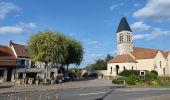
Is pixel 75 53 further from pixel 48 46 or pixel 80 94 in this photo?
pixel 80 94

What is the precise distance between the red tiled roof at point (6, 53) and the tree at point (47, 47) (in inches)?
273

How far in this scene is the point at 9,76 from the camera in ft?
141

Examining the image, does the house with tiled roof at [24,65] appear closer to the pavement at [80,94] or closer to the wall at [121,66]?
the pavement at [80,94]

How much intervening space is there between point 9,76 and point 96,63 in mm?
45294

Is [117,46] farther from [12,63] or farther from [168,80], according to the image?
[12,63]

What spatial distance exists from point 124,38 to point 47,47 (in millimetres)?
51127

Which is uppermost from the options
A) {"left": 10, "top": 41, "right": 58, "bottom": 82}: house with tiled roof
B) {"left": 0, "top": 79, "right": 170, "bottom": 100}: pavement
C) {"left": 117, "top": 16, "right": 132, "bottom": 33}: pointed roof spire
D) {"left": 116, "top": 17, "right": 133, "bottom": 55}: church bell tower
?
{"left": 117, "top": 16, "right": 132, "bottom": 33}: pointed roof spire

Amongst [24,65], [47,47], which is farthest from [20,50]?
[47,47]

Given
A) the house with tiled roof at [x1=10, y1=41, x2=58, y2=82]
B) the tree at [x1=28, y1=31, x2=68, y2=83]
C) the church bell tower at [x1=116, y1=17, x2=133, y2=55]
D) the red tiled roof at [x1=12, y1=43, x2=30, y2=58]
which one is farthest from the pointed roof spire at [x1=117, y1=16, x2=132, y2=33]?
the tree at [x1=28, y1=31, x2=68, y2=83]

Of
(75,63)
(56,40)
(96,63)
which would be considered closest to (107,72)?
(96,63)

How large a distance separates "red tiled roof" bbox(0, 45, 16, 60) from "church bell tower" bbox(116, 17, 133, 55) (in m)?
45.6

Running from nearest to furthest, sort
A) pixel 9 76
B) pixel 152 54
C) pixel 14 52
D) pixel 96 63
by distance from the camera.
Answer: pixel 9 76, pixel 14 52, pixel 152 54, pixel 96 63

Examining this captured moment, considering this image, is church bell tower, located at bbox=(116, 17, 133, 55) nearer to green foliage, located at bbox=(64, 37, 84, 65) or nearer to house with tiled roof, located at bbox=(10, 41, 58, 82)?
green foliage, located at bbox=(64, 37, 84, 65)

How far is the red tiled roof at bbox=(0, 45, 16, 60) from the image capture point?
42.6 metres
